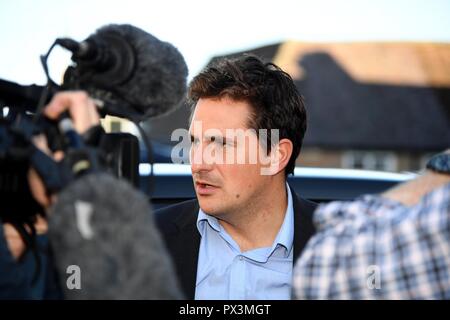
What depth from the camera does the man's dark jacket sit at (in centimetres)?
267

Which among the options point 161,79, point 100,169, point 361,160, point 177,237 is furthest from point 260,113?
point 361,160

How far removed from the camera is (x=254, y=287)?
2.68 m

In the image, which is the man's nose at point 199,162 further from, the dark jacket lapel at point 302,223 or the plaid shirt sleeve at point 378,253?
the plaid shirt sleeve at point 378,253

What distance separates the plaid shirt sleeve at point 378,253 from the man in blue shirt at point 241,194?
112cm

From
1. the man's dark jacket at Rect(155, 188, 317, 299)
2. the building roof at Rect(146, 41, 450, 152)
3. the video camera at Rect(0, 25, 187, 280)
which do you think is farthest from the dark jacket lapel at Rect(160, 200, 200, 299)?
the building roof at Rect(146, 41, 450, 152)

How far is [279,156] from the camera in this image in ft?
10.3

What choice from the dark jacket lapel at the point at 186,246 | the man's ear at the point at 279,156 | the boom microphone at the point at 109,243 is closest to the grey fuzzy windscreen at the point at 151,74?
the boom microphone at the point at 109,243

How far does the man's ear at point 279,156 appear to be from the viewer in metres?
3.09

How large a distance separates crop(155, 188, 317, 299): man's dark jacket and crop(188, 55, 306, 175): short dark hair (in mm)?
285

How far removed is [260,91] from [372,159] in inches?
1516

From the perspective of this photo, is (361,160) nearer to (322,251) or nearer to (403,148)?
(403,148)

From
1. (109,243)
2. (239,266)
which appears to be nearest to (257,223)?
(239,266)

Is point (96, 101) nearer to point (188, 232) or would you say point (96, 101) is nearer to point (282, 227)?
point (188, 232)
